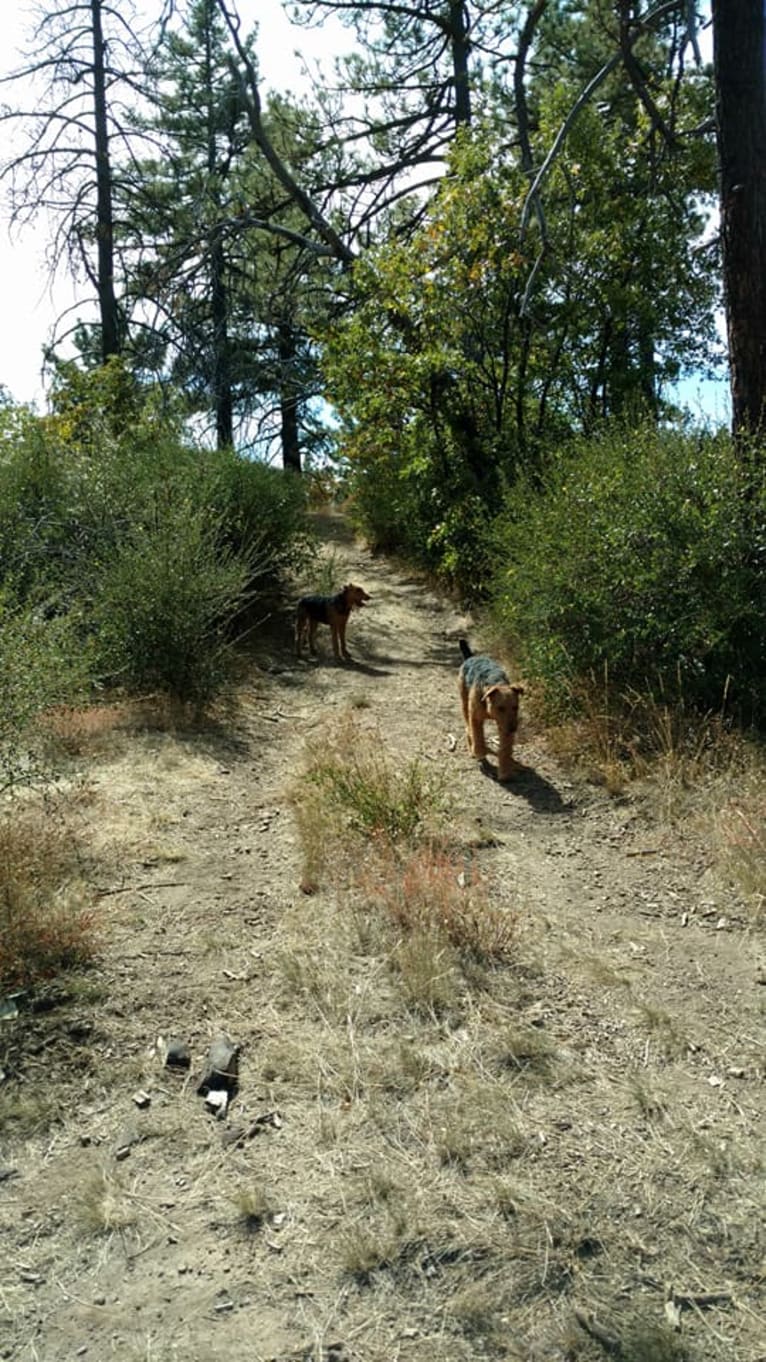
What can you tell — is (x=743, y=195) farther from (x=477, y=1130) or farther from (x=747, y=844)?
(x=477, y=1130)

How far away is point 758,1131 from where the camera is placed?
11.2 feet

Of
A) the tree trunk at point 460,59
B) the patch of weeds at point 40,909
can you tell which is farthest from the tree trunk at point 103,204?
the patch of weeds at point 40,909

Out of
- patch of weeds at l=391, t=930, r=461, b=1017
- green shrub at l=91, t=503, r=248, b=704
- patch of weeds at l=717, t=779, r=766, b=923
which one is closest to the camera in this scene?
patch of weeds at l=391, t=930, r=461, b=1017

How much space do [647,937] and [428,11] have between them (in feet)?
55.2

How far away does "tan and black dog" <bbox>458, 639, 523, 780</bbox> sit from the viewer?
7160 millimetres

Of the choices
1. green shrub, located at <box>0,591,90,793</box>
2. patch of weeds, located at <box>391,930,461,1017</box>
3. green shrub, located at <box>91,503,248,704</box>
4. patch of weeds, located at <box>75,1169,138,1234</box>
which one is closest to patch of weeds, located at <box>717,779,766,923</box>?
patch of weeds, located at <box>391,930,461,1017</box>

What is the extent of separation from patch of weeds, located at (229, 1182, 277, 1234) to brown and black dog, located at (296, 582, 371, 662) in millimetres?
9424

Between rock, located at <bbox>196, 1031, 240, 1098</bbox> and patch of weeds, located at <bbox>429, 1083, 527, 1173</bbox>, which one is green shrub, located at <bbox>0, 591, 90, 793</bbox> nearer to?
rock, located at <bbox>196, 1031, 240, 1098</bbox>

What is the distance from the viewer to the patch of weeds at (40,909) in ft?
14.4

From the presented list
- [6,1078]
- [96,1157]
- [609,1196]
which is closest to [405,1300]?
[609,1196]

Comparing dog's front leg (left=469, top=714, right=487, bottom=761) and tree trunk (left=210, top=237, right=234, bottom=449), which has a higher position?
tree trunk (left=210, top=237, right=234, bottom=449)

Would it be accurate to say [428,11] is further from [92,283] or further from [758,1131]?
[758,1131]

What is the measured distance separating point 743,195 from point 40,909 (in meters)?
7.08

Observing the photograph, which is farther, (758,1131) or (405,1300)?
(758,1131)
